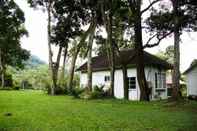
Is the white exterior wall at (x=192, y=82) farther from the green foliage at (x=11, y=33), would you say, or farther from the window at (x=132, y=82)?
the green foliage at (x=11, y=33)

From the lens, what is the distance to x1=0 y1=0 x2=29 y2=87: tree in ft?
119

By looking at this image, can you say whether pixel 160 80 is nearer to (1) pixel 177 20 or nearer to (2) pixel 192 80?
(2) pixel 192 80

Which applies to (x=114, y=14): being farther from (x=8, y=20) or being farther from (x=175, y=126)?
(x=8, y=20)

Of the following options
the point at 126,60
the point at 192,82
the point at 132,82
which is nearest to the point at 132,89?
the point at 132,82

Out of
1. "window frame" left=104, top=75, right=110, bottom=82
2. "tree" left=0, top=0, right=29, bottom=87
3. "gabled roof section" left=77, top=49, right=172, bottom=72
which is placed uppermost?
"tree" left=0, top=0, right=29, bottom=87

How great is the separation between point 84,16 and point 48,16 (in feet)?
12.0

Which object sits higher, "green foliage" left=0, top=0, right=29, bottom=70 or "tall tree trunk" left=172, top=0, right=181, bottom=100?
"green foliage" left=0, top=0, right=29, bottom=70

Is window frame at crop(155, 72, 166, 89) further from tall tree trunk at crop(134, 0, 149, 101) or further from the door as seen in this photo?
tall tree trunk at crop(134, 0, 149, 101)

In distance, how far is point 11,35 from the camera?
143ft

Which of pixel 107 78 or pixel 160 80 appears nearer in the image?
pixel 160 80

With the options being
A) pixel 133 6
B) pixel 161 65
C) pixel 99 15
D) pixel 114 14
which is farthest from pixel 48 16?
A: pixel 161 65

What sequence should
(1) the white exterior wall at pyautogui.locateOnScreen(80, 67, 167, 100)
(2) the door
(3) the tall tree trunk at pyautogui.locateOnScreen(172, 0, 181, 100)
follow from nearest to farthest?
(3) the tall tree trunk at pyautogui.locateOnScreen(172, 0, 181, 100) < (2) the door < (1) the white exterior wall at pyautogui.locateOnScreen(80, 67, 167, 100)

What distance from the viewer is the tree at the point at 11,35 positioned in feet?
119

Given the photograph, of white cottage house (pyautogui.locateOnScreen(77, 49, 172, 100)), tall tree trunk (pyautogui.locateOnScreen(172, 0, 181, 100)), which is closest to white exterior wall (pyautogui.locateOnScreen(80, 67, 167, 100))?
white cottage house (pyautogui.locateOnScreen(77, 49, 172, 100))
